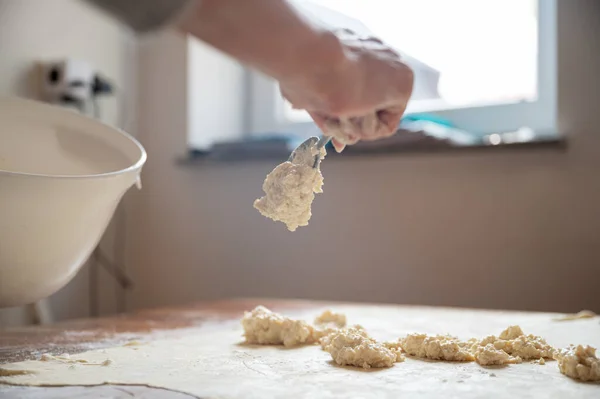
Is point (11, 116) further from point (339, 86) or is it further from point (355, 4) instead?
point (355, 4)

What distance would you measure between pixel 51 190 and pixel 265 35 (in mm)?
321

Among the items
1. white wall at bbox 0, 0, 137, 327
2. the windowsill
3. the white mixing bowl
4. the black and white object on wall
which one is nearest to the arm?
the white mixing bowl

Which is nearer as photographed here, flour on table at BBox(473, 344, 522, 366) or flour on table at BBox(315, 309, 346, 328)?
flour on table at BBox(473, 344, 522, 366)

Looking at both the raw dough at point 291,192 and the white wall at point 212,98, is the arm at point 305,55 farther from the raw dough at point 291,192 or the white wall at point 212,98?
the white wall at point 212,98

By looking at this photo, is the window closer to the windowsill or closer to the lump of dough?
the windowsill

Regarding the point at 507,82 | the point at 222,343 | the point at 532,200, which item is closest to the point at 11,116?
the point at 222,343

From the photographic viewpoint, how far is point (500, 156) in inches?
60.5

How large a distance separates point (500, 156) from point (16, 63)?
126cm

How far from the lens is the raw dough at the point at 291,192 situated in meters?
0.95

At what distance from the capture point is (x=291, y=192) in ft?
3.12

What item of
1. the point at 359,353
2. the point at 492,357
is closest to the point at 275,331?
the point at 359,353

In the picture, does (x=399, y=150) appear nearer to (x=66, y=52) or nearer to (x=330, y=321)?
(x=330, y=321)

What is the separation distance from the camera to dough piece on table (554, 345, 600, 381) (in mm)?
708

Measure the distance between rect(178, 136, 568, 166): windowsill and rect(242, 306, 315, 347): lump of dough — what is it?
76cm
